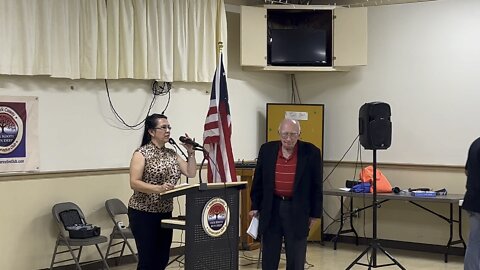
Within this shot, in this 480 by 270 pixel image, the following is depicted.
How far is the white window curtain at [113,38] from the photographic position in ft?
19.8

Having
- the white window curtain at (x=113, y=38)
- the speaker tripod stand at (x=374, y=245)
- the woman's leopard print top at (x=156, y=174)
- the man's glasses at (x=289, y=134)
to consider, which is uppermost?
the white window curtain at (x=113, y=38)

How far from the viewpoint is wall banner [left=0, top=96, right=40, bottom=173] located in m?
6.05

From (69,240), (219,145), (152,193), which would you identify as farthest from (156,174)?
(69,240)

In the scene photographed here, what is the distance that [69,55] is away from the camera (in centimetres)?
639

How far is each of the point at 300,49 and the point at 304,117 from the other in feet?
2.82

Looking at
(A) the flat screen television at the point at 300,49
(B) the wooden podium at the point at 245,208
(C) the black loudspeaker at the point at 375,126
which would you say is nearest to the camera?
(C) the black loudspeaker at the point at 375,126

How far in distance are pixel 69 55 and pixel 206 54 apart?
1754mm

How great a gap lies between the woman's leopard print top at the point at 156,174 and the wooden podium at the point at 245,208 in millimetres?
2720

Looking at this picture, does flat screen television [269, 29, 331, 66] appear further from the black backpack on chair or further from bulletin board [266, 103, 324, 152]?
the black backpack on chair

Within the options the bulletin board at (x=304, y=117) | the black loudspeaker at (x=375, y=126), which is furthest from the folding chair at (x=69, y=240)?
the bulletin board at (x=304, y=117)

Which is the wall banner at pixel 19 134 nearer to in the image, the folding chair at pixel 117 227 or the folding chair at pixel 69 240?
the folding chair at pixel 69 240

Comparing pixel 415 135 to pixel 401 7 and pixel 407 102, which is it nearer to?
pixel 407 102

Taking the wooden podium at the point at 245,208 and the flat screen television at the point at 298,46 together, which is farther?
the flat screen television at the point at 298,46

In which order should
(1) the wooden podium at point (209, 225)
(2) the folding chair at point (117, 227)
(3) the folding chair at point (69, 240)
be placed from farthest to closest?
(2) the folding chair at point (117, 227) → (3) the folding chair at point (69, 240) → (1) the wooden podium at point (209, 225)
